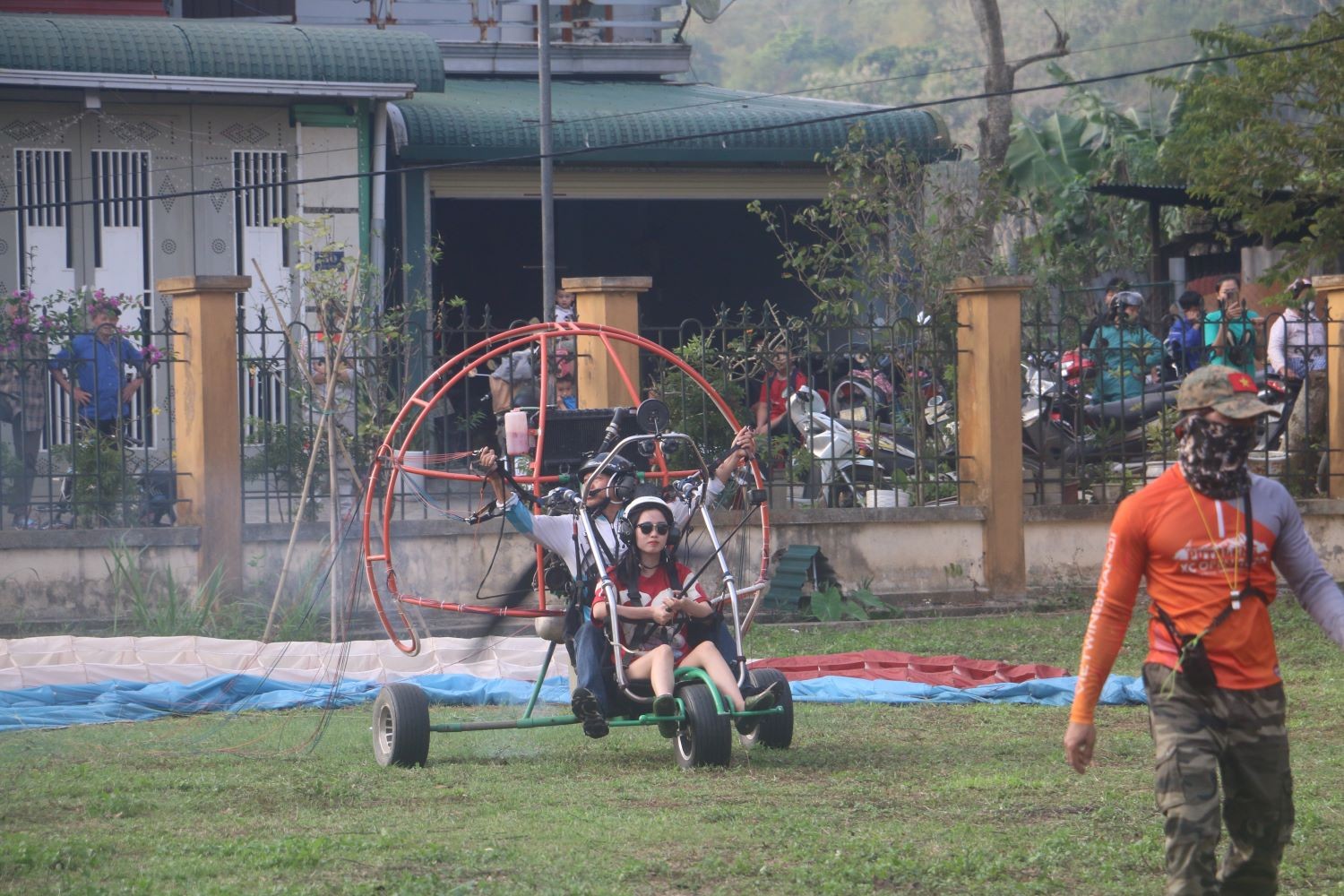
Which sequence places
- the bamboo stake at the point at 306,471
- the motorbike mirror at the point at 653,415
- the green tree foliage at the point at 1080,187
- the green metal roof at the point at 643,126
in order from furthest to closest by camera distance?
the green tree foliage at the point at 1080,187 < the green metal roof at the point at 643,126 < the bamboo stake at the point at 306,471 < the motorbike mirror at the point at 653,415

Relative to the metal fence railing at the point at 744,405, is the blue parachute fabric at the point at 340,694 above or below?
below

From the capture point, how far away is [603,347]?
13.0 meters

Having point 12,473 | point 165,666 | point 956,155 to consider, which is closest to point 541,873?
point 165,666

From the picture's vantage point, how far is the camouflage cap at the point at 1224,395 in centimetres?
483

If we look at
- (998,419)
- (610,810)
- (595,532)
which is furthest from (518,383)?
(610,810)

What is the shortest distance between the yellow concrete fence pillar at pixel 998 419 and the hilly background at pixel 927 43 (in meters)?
40.6

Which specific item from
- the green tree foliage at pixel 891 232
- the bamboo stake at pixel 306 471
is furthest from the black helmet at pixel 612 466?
the green tree foliage at pixel 891 232

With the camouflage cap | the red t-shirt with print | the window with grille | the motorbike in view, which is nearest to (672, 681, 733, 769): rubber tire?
the red t-shirt with print

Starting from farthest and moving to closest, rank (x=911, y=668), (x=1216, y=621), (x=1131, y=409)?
(x=1131, y=409), (x=911, y=668), (x=1216, y=621)

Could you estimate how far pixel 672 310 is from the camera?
Result: 76.0ft

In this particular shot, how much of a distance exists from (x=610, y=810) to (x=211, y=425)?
6802 millimetres

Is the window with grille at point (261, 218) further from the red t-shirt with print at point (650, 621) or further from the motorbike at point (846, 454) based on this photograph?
the red t-shirt with print at point (650, 621)

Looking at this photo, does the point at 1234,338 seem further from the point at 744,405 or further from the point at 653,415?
the point at 653,415

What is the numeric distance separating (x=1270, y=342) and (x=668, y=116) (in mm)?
8328
